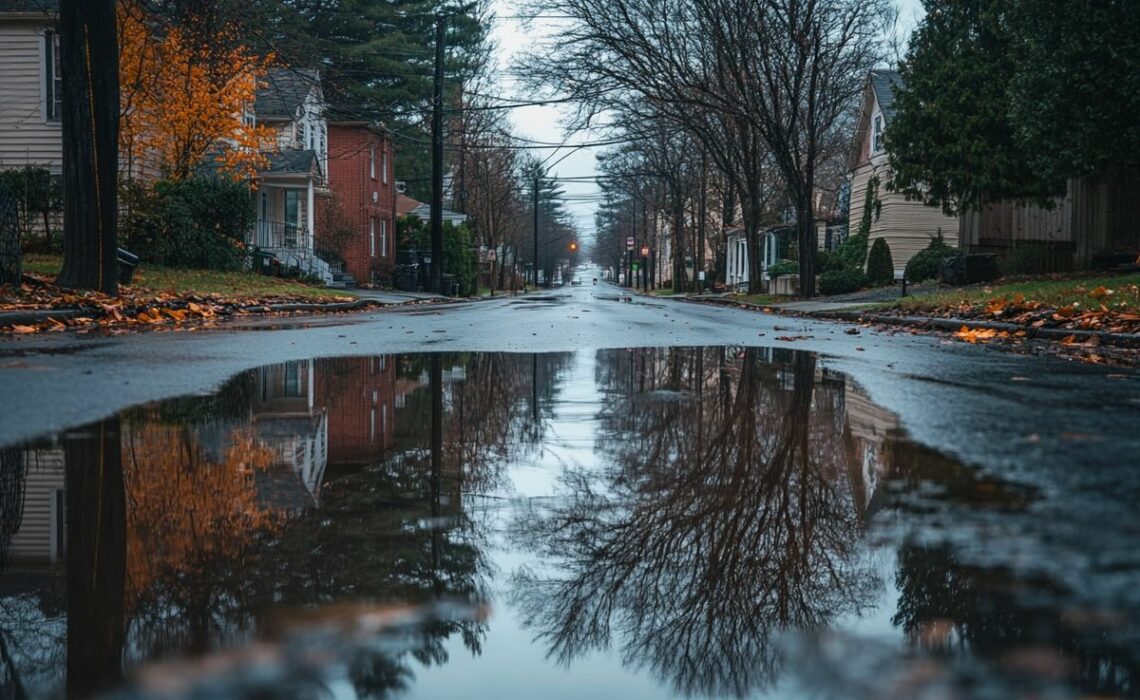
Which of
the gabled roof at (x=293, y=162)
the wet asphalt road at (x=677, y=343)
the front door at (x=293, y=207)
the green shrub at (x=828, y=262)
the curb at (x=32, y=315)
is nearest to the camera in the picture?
the wet asphalt road at (x=677, y=343)

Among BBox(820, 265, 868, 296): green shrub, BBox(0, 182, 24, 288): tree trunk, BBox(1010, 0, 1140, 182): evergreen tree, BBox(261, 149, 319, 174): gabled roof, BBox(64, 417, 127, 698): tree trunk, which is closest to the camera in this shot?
BBox(64, 417, 127, 698): tree trunk

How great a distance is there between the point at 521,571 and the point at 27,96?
103ft

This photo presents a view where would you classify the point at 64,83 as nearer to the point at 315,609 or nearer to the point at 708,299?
the point at 315,609

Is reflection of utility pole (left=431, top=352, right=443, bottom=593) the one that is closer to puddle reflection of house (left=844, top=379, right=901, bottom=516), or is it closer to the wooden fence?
puddle reflection of house (left=844, top=379, right=901, bottom=516)

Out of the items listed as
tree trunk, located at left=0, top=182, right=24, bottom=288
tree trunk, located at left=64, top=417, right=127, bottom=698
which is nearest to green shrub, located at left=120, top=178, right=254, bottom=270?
tree trunk, located at left=0, top=182, right=24, bottom=288

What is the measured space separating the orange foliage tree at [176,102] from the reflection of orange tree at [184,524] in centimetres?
2238

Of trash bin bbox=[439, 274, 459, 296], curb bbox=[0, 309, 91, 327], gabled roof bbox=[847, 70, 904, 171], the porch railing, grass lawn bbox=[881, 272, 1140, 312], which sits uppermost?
gabled roof bbox=[847, 70, 904, 171]

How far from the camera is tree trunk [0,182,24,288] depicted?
13.5m

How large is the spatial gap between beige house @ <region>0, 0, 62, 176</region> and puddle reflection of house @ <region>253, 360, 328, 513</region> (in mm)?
25373

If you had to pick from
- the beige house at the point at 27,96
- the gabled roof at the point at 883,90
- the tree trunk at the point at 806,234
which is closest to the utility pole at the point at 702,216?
the gabled roof at the point at 883,90

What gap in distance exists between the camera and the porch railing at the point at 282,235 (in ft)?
127

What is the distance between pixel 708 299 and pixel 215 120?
23.2 meters

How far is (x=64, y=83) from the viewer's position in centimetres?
1498

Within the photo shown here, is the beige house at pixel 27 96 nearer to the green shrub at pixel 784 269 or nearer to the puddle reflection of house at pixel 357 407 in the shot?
the puddle reflection of house at pixel 357 407
